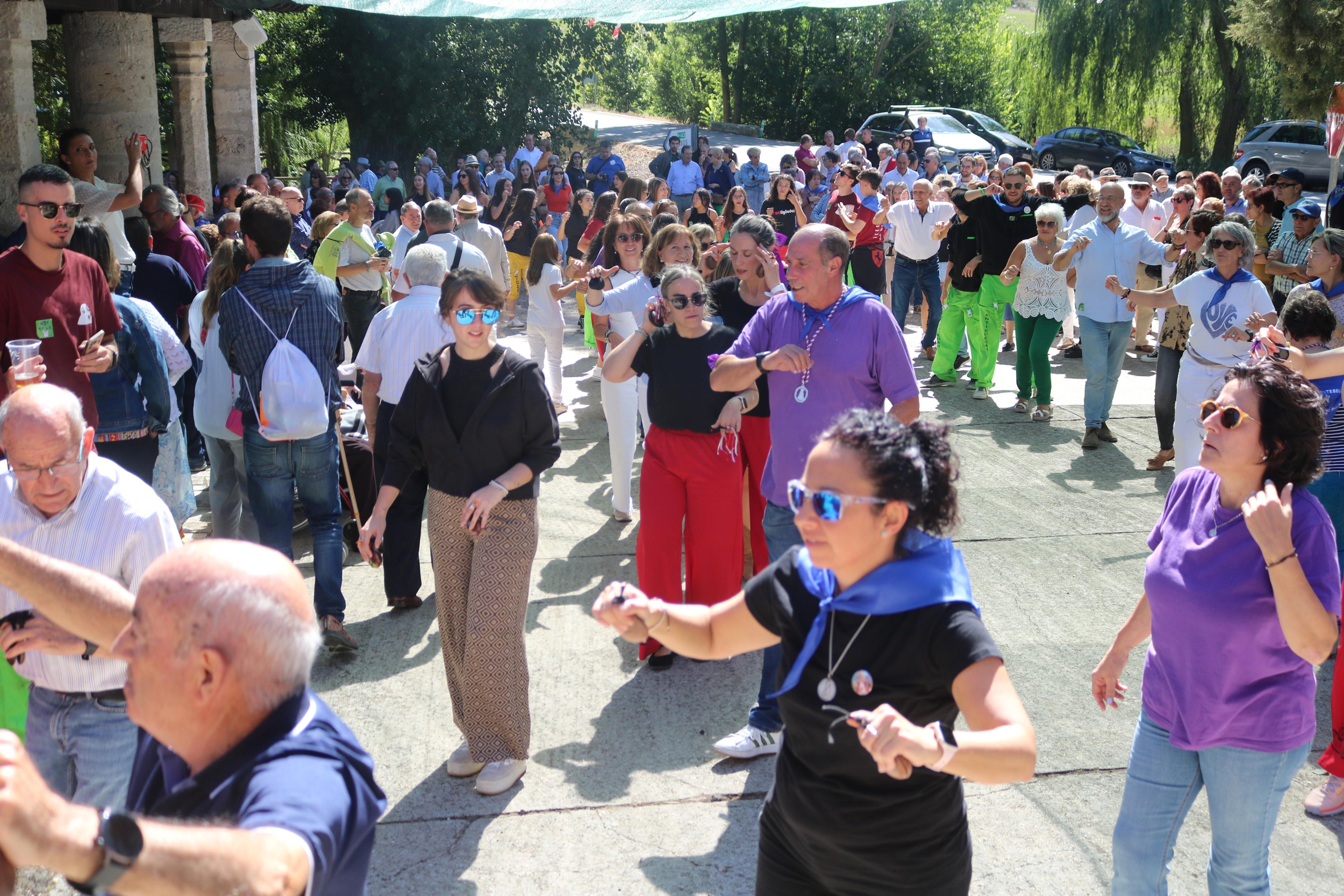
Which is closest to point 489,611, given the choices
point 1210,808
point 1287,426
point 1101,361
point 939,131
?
point 1210,808

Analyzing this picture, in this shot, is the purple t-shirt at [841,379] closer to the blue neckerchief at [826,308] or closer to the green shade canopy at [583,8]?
the blue neckerchief at [826,308]

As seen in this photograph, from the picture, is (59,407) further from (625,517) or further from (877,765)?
(625,517)

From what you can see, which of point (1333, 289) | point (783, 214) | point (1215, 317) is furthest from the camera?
point (783, 214)

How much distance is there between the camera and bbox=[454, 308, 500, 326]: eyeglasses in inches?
168

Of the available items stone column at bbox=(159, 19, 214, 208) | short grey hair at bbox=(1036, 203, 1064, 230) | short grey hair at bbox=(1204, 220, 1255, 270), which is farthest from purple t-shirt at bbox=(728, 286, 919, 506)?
stone column at bbox=(159, 19, 214, 208)

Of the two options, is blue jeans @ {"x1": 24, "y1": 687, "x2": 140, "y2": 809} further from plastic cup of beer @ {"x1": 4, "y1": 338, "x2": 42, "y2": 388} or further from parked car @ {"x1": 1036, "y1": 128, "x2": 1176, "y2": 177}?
parked car @ {"x1": 1036, "y1": 128, "x2": 1176, "y2": 177}

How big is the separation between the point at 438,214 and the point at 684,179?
39.2 ft

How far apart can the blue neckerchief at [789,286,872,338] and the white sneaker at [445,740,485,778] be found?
80.6 inches

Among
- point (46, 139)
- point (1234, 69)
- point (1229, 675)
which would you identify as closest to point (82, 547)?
point (1229, 675)

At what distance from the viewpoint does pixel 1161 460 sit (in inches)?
328

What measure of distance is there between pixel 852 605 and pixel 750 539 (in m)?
3.48

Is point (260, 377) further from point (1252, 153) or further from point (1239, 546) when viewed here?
point (1252, 153)

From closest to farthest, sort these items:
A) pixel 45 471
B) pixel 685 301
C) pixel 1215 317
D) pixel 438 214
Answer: pixel 45 471 < pixel 685 301 < pixel 1215 317 < pixel 438 214

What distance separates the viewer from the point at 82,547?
10.5ft
